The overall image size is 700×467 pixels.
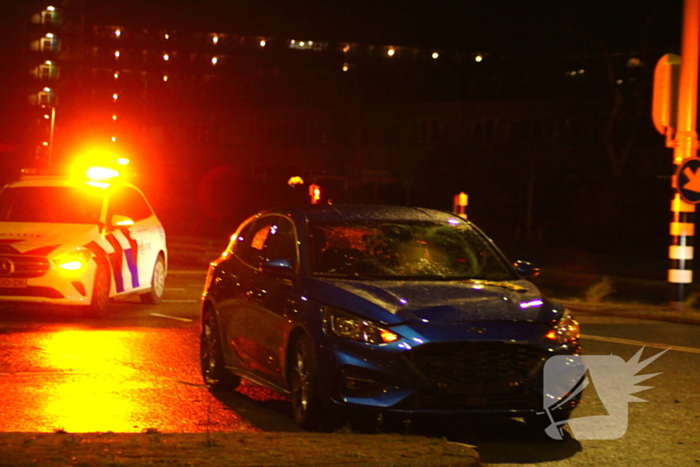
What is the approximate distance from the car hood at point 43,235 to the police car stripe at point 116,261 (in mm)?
296

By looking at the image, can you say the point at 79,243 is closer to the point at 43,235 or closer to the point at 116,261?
the point at 43,235

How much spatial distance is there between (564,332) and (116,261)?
8.77 m

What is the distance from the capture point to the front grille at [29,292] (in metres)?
13.7

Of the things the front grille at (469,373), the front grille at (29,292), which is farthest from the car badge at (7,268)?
the front grille at (469,373)

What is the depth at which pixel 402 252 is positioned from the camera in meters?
8.08

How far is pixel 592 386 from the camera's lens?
→ 909 cm

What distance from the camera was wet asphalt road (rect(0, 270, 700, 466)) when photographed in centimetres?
689

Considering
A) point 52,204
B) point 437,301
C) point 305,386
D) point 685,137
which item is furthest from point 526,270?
point 685,137

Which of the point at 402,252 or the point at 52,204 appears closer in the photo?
the point at 402,252

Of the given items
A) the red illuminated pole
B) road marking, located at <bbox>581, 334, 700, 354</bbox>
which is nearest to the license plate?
road marking, located at <bbox>581, 334, 700, 354</bbox>

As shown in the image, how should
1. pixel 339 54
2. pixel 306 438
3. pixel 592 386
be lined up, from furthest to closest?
pixel 339 54 < pixel 592 386 < pixel 306 438

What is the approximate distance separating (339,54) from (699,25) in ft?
261

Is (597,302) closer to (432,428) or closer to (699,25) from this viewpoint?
(699,25)

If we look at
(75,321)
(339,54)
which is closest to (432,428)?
(75,321)
